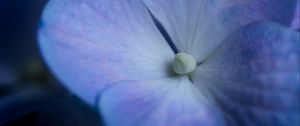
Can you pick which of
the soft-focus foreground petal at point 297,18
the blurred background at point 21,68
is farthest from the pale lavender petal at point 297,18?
the blurred background at point 21,68

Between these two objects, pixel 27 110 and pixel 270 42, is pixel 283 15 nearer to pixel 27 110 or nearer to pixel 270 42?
pixel 270 42

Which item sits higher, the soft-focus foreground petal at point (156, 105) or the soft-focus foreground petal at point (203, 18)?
the soft-focus foreground petal at point (203, 18)

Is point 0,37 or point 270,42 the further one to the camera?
point 0,37

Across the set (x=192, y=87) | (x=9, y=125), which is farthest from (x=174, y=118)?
(x=9, y=125)

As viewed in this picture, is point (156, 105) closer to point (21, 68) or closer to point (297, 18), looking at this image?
point (297, 18)

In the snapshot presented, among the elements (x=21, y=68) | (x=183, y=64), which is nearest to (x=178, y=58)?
(x=183, y=64)

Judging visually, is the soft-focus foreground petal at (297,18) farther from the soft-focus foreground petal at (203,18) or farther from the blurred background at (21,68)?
the blurred background at (21,68)
